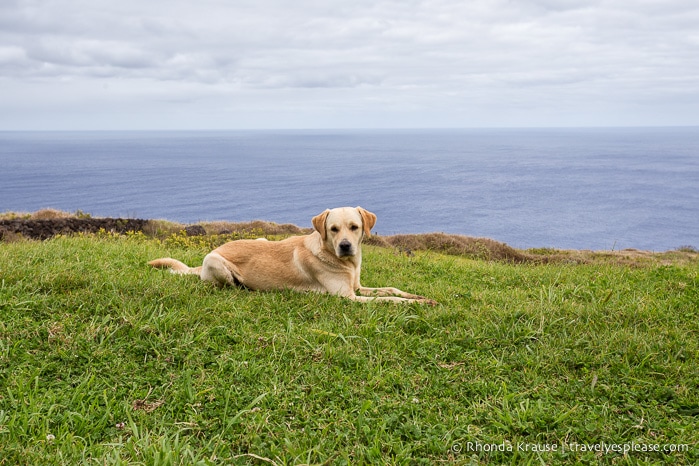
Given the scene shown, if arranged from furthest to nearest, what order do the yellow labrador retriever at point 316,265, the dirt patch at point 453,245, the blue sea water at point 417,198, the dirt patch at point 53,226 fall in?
the blue sea water at point 417,198, the dirt patch at point 453,245, the dirt patch at point 53,226, the yellow labrador retriever at point 316,265

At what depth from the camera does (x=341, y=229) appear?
30.1 feet

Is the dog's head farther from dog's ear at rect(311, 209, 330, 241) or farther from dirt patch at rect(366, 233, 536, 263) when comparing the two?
dirt patch at rect(366, 233, 536, 263)

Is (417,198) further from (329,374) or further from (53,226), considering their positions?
(329,374)

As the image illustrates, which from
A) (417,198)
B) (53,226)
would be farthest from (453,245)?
(417,198)

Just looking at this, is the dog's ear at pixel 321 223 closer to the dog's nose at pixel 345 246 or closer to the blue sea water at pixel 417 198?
the dog's nose at pixel 345 246

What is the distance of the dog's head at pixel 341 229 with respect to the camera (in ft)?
29.8

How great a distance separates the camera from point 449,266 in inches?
488

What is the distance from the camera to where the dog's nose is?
9016 mm

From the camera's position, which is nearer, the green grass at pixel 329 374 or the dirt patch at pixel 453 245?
the green grass at pixel 329 374

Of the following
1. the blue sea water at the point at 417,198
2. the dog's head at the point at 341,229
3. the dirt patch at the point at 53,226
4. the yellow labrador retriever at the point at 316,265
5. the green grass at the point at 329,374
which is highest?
the dog's head at the point at 341,229

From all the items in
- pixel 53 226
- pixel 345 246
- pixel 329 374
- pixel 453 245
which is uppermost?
pixel 345 246

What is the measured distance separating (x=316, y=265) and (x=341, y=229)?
789 millimetres

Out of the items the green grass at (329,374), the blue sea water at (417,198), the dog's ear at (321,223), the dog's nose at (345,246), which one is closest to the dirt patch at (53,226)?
the dog's ear at (321,223)

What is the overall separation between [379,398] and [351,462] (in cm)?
103
